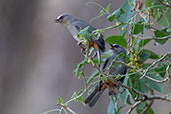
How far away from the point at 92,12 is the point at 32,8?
3.26 ft

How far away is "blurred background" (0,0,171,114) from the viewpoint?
4.09 meters

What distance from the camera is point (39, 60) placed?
452cm

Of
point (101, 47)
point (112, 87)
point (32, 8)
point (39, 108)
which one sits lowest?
point (112, 87)

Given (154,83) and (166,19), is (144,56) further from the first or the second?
(166,19)

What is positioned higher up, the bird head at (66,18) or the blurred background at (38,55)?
the blurred background at (38,55)

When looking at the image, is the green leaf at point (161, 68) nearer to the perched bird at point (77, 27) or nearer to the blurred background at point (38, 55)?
the perched bird at point (77, 27)

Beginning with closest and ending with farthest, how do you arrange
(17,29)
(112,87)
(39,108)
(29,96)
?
(112,87) < (39,108) < (29,96) < (17,29)

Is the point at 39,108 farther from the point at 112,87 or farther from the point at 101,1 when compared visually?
the point at 112,87

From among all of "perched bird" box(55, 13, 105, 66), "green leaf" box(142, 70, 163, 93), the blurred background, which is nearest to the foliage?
"green leaf" box(142, 70, 163, 93)

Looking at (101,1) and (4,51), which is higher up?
(4,51)

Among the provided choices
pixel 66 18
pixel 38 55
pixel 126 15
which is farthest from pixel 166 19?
pixel 38 55

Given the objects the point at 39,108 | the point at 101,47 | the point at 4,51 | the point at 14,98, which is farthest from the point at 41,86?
the point at 101,47

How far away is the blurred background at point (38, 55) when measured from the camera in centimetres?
409

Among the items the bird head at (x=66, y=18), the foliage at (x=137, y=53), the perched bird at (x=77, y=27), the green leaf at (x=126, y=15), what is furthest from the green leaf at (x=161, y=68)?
the bird head at (x=66, y=18)
